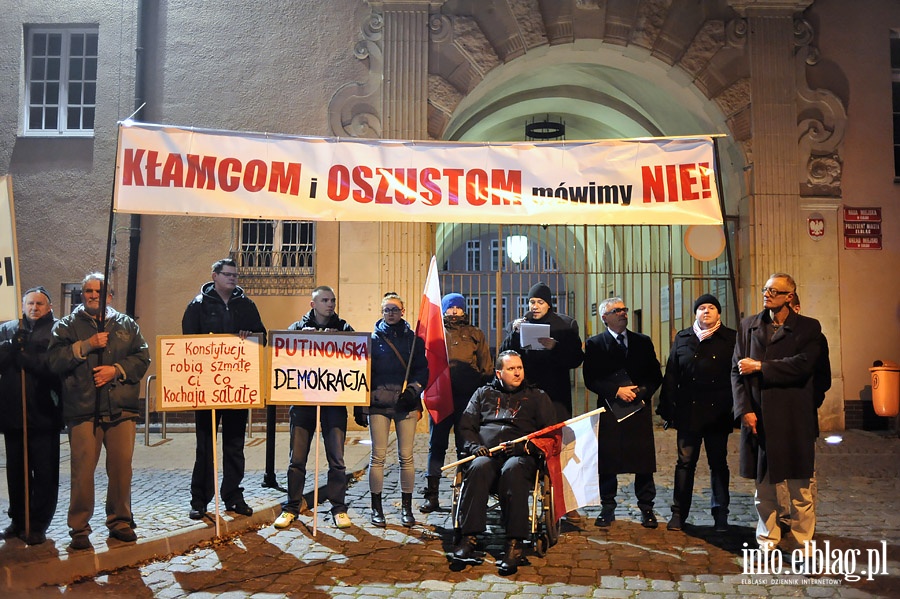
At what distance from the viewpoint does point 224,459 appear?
21.2ft

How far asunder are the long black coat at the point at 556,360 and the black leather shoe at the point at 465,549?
156 centimetres

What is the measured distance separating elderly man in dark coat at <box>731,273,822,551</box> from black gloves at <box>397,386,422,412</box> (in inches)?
99.2

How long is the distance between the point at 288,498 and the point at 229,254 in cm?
612

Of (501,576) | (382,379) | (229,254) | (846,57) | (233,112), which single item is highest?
(846,57)

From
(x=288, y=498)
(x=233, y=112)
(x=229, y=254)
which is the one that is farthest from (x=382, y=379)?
(x=233, y=112)

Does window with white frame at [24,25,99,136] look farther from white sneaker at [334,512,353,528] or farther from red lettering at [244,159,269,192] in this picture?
white sneaker at [334,512,353,528]

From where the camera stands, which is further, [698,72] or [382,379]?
[698,72]

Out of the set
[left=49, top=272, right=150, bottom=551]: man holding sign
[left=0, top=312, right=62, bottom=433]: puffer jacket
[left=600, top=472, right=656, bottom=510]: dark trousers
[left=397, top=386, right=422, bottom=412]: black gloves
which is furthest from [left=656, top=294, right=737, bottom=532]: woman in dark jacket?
[left=0, top=312, right=62, bottom=433]: puffer jacket

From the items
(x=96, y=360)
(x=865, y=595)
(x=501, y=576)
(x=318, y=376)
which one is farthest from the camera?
(x=318, y=376)

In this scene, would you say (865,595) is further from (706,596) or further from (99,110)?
(99,110)

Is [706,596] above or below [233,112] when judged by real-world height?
below

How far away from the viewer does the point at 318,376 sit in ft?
20.5

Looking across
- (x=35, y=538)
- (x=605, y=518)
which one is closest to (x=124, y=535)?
(x=35, y=538)

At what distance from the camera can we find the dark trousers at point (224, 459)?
6336 mm
